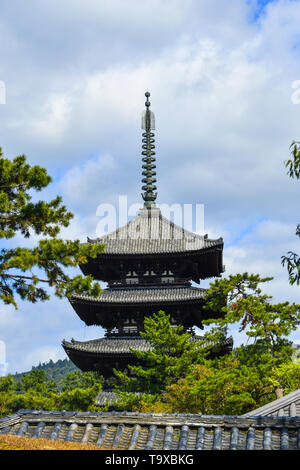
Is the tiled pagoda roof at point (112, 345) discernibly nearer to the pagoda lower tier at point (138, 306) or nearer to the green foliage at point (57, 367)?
the pagoda lower tier at point (138, 306)

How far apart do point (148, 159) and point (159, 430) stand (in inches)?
1207

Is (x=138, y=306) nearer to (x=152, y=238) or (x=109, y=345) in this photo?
(x=109, y=345)

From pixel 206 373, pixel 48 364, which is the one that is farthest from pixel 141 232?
pixel 48 364

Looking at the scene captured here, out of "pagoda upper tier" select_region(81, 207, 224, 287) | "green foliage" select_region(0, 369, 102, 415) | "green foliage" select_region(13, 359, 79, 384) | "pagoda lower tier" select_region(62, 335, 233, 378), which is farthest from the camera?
"green foliage" select_region(13, 359, 79, 384)

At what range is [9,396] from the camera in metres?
56.9

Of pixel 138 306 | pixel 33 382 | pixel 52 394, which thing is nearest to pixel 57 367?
pixel 33 382

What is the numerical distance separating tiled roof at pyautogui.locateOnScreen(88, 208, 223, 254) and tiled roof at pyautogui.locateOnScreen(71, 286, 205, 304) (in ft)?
7.35

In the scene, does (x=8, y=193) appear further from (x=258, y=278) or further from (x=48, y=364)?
(x=48, y=364)

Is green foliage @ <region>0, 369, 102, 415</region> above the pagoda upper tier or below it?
below

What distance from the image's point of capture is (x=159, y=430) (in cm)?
912

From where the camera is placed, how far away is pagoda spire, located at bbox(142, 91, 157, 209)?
3619 cm

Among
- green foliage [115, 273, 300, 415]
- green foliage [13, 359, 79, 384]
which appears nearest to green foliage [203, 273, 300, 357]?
green foliage [115, 273, 300, 415]

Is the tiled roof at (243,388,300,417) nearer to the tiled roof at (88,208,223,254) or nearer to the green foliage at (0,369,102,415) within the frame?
the green foliage at (0,369,102,415)

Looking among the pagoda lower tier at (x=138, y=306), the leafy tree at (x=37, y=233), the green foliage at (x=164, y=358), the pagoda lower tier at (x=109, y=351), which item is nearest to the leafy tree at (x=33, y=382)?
the pagoda lower tier at (x=138, y=306)
